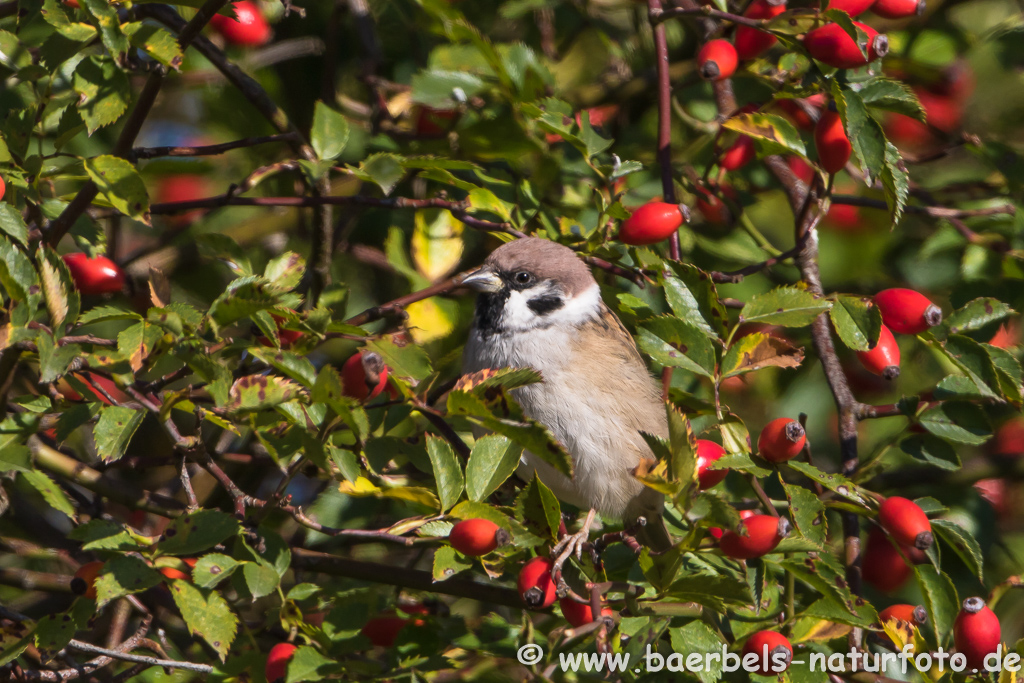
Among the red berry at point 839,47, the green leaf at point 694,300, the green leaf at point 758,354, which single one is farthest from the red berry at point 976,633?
the red berry at point 839,47

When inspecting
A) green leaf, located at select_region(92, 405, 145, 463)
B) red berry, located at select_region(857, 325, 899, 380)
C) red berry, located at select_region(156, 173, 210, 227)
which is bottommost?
red berry, located at select_region(156, 173, 210, 227)

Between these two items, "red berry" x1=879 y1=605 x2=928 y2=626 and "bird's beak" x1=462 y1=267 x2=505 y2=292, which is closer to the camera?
"red berry" x1=879 y1=605 x2=928 y2=626

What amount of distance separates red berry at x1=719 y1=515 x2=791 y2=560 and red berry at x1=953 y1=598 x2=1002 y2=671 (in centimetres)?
34

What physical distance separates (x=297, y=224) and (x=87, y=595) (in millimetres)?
1453

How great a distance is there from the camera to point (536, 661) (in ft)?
5.52

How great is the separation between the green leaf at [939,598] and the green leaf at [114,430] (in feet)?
4.59

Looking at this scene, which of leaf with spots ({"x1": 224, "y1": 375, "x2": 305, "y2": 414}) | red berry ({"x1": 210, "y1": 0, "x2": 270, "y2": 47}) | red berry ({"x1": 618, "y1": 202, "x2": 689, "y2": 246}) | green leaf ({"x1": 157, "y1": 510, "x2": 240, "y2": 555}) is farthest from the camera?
red berry ({"x1": 210, "y1": 0, "x2": 270, "y2": 47})

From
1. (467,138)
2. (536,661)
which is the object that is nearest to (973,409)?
(536,661)

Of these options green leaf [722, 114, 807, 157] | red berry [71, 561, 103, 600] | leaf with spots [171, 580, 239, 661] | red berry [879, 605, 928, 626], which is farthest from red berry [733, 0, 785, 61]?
red berry [71, 561, 103, 600]

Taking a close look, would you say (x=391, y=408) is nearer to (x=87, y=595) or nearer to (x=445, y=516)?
(x=445, y=516)

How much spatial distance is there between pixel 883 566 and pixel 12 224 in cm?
220

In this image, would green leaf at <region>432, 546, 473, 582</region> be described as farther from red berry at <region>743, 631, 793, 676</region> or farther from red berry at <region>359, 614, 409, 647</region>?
red berry at <region>743, 631, 793, 676</region>

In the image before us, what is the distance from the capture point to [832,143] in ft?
6.28

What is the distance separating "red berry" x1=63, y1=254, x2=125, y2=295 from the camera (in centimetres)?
188
